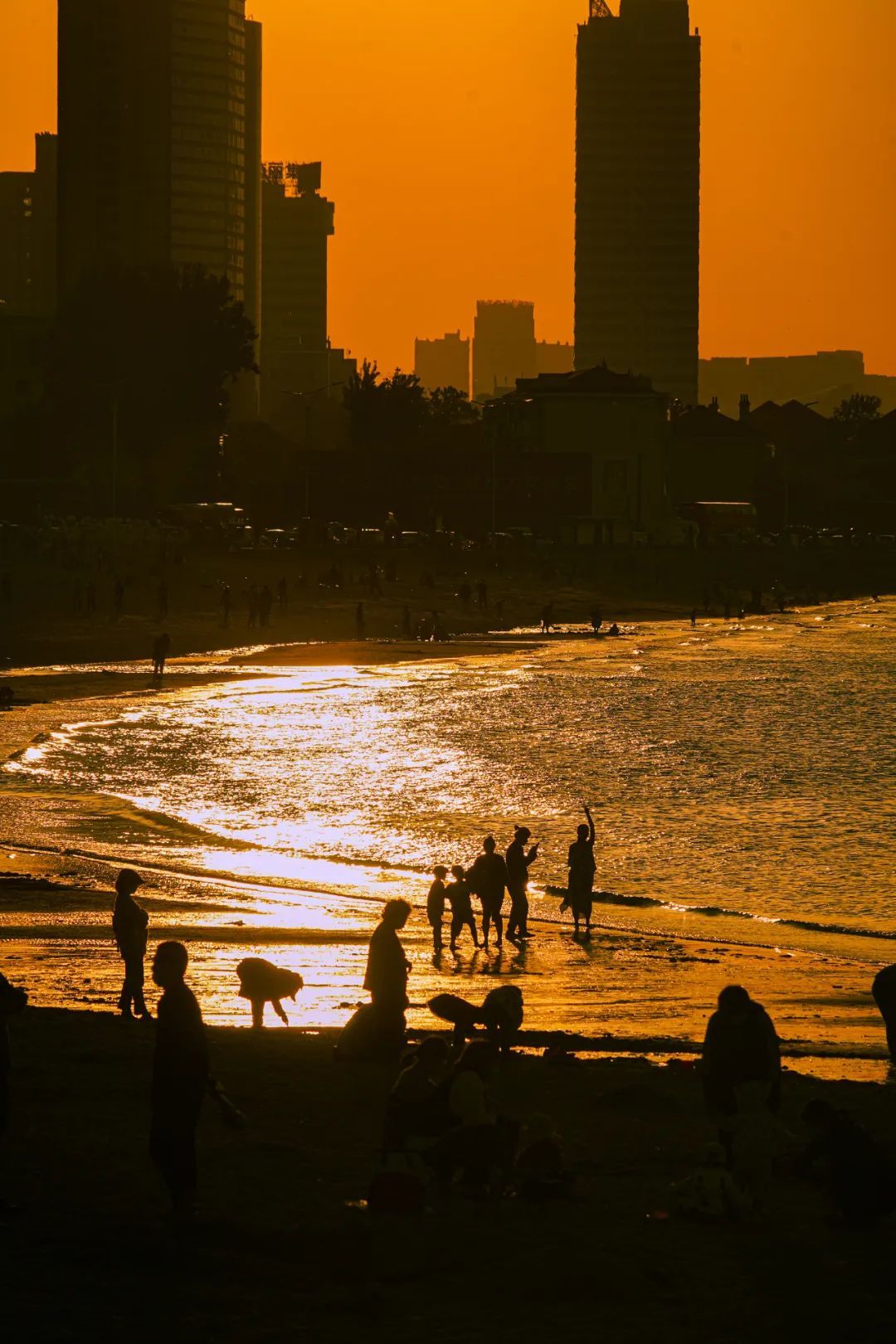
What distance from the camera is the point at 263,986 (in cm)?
1518

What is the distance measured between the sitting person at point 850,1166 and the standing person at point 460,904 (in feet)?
33.2

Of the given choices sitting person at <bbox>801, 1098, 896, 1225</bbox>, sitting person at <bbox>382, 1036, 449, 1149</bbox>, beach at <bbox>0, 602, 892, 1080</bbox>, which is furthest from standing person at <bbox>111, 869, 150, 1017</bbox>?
sitting person at <bbox>801, 1098, 896, 1225</bbox>

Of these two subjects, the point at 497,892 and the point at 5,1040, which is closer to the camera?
the point at 5,1040

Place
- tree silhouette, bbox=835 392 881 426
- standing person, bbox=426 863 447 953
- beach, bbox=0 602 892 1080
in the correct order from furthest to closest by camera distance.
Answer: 1. tree silhouette, bbox=835 392 881 426
2. standing person, bbox=426 863 447 953
3. beach, bbox=0 602 892 1080

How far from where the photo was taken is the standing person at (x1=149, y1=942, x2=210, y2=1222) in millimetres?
9938

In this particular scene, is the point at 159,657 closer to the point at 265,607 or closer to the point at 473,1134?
the point at 265,607

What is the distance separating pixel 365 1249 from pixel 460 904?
11.1 metres

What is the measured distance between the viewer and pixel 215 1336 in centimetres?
841

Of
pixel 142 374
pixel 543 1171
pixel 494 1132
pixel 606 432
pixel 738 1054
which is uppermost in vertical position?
pixel 142 374

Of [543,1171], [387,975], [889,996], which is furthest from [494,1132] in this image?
[889,996]

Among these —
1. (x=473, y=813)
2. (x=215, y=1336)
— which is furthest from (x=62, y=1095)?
(x=473, y=813)

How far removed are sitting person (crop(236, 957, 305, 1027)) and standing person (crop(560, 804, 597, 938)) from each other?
694 centimetres

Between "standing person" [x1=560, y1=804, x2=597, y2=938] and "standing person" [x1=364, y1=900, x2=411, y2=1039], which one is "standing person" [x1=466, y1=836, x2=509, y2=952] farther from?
"standing person" [x1=364, y1=900, x2=411, y2=1039]

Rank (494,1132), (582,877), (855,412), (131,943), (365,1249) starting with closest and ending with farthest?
(365,1249), (494,1132), (131,943), (582,877), (855,412)
